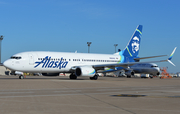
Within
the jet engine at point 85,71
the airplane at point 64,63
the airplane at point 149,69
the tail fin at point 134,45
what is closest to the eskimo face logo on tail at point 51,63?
the airplane at point 64,63

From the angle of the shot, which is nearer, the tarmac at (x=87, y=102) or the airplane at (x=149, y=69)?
the tarmac at (x=87, y=102)

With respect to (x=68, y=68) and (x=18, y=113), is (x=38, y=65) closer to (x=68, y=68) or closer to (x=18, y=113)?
(x=68, y=68)

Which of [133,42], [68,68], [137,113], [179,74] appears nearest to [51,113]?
[137,113]

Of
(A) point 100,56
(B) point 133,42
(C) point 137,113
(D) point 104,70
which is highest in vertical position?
(B) point 133,42

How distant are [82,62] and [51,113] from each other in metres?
28.0

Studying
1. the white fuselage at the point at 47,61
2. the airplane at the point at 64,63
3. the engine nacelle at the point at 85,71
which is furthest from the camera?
the engine nacelle at the point at 85,71

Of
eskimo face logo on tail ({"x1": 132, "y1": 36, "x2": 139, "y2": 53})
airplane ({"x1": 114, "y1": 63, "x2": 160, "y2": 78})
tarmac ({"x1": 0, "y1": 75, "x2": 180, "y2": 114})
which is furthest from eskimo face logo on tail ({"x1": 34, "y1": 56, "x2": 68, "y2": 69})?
airplane ({"x1": 114, "y1": 63, "x2": 160, "y2": 78})

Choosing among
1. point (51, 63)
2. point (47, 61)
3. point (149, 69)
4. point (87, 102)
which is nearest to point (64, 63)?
point (51, 63)

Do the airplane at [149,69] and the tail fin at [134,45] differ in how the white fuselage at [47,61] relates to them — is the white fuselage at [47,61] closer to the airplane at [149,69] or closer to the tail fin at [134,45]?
the tail fin at [134,45]

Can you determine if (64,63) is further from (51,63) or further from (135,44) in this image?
(135,44)

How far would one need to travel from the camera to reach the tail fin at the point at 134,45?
41.7 meters

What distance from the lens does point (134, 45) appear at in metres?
42.4

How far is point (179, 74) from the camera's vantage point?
3462 inches

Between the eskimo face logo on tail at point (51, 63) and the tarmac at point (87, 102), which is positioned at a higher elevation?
the eskimo face logo on tail at point (51, 63)
